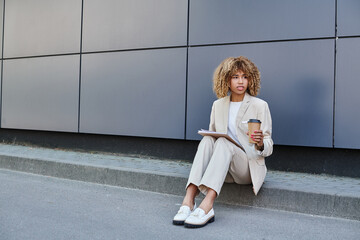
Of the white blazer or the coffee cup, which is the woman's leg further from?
the coffee cup

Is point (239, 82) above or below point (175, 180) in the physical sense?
above

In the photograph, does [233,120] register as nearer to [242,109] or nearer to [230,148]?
[242,109]

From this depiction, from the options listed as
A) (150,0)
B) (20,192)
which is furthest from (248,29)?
(20,192)

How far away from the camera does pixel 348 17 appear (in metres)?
4.68

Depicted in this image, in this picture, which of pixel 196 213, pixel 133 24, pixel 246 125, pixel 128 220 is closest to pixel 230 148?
pixel 246 125

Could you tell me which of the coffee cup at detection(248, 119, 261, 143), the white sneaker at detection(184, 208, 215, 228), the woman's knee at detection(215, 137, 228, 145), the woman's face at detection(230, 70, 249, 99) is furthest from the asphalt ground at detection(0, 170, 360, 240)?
the woman's face at detection(230, 70, 249, 99)

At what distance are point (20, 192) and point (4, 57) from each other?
14.6 feet

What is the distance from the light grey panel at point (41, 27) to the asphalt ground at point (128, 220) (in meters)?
3.39

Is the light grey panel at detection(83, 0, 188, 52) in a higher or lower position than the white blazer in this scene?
higher

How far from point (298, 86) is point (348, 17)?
1.01 meters

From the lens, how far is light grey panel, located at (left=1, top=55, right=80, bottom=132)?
6.98 metres

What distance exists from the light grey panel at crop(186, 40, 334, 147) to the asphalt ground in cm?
152

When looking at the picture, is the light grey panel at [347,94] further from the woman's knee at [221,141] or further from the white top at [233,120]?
the woman's knee at [221,141]

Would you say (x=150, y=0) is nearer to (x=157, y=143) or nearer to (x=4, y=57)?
(x=157, y=143)
